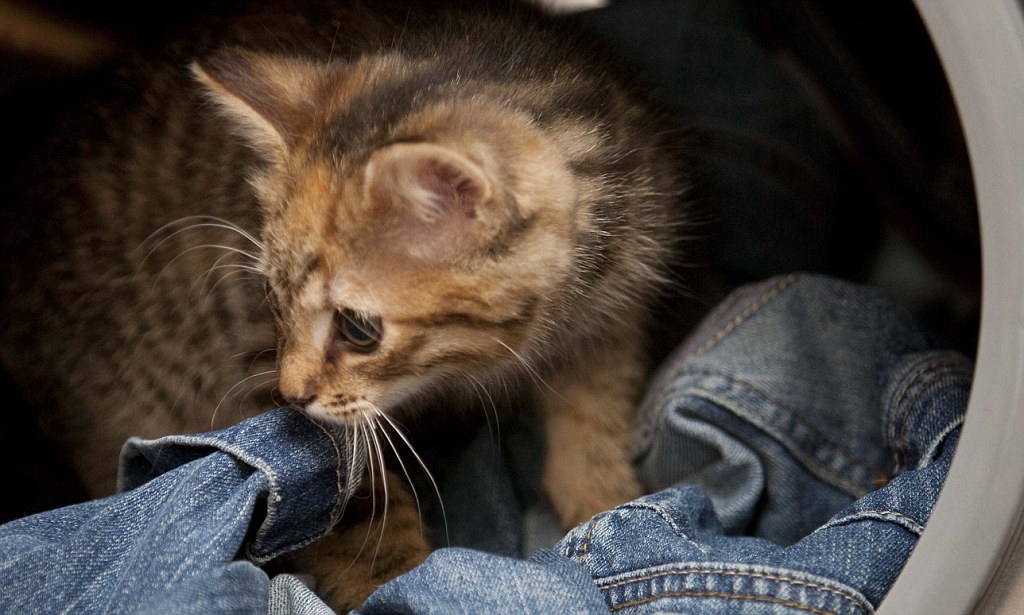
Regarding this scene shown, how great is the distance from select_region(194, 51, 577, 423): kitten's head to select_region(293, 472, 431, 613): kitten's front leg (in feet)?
0.60

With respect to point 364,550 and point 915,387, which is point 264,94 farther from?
point 915,387

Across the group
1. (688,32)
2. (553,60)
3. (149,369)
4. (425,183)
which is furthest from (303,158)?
(688,32)

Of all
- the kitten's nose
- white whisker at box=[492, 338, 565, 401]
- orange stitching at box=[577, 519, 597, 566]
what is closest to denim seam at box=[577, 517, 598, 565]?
orange stitching at box=[577, 519, 597, 566]

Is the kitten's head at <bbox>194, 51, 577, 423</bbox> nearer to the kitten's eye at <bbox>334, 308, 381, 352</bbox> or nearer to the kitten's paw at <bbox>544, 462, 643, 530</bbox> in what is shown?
the kitten's eye at <bbox>334, 308, 381, 352</bbox>

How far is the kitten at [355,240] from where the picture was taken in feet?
2.91

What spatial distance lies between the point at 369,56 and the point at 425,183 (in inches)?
14.0

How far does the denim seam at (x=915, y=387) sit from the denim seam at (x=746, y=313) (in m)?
0.23

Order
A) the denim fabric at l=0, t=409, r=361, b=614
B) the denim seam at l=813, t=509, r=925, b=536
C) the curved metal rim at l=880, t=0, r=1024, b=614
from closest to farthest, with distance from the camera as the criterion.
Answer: the curved metal rim at l=880, t=0, r=1024, b=614
the denim fabric at l=0, t=409, r=361, b=614
the denim seam at l=813, t=509, r=925, b=536

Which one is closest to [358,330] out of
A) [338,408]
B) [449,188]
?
[338,408]

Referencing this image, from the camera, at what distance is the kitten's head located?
856mm

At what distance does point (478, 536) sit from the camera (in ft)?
3.94

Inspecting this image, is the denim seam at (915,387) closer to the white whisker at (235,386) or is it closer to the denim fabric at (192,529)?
the denim fabric at (192,529)

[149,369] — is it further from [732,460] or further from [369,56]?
[732,460]

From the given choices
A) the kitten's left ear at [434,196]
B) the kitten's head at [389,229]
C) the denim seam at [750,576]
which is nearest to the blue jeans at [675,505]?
the denim seam at [750,576]
